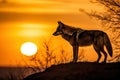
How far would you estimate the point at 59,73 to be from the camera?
104 ft

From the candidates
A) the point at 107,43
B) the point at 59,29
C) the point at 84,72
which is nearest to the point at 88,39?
the point at 107,43

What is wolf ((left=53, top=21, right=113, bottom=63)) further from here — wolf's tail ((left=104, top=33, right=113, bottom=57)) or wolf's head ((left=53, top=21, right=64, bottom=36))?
wolf's head ((left=53, top=21, right=64, bottom=36))

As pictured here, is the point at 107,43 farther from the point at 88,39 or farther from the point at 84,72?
Result: the point at 84,72

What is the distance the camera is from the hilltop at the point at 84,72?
3073 cm

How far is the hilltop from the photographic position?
1210 inches

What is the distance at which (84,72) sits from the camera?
31031mm

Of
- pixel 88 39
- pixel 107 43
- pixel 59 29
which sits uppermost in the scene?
pixel 59 29

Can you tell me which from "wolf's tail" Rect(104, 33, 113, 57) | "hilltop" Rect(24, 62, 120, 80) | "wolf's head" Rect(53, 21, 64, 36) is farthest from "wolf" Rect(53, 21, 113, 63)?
"hilltop" Rect(24, 62, 120, 80)

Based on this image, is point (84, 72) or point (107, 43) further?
point (107, 43)

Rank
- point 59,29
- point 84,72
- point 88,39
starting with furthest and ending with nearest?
point 59,29 < point 88,39 < point 84,72

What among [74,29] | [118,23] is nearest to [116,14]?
[118,23]

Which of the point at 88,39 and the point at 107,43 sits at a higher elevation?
the point at 88,39

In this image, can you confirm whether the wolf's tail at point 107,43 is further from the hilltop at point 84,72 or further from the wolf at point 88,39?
the hilltop at point 84,72

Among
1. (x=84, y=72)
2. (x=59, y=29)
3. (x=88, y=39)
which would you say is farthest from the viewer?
(x=59, y=29)
